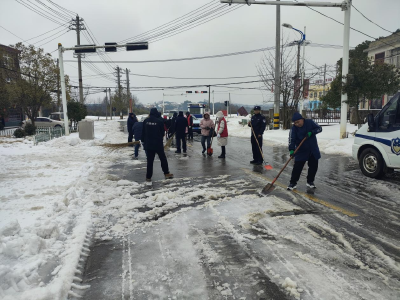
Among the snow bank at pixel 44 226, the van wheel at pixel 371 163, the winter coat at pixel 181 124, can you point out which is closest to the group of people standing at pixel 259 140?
the snow bank at pixel 44 226

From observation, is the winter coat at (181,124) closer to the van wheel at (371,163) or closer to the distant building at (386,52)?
the van wheel at (371,163)

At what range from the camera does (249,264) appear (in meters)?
3.29

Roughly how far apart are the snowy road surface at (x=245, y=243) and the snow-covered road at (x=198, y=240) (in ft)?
0.05

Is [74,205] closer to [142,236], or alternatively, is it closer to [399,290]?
[142,236]

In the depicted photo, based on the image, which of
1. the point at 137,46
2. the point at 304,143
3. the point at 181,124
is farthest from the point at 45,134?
the point at 304,143

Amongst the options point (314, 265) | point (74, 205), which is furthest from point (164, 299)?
point (74, 205)

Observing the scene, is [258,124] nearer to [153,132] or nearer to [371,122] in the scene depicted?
[371,122]

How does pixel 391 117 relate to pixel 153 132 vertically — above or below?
above

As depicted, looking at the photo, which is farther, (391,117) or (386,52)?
(386,52)

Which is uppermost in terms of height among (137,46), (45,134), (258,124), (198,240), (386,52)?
(386,52)

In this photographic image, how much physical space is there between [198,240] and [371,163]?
18.0 feet

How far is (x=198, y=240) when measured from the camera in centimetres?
392

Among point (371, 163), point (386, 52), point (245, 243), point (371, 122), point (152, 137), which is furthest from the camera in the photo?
point (386, 52)

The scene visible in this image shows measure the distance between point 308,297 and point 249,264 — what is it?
0.75 meters
